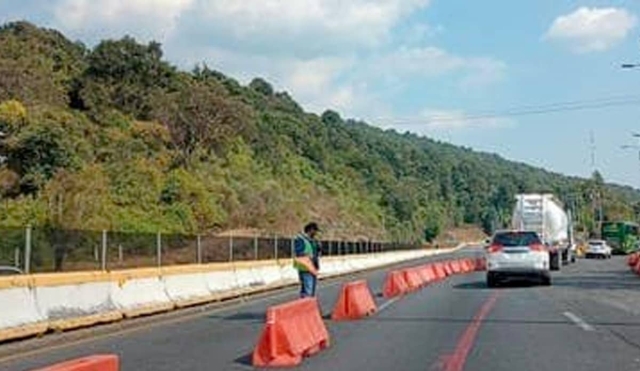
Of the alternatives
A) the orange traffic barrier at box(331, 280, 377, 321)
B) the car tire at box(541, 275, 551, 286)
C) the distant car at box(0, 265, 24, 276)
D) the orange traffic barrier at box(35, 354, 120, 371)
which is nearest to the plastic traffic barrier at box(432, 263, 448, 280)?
the car tire at box(541, 275, 551, 286)

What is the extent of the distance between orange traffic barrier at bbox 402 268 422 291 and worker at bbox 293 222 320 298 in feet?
45.1

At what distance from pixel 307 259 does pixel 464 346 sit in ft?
18.6

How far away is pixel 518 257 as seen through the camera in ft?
116

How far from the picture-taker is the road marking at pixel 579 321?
19203mm

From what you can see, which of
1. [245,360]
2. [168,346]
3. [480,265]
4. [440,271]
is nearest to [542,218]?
[480,265]

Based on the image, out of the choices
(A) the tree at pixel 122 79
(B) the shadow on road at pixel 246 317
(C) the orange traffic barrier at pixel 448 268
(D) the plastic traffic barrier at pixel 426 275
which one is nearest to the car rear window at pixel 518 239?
(D) the plastic traffic barrier at pixel 426 275

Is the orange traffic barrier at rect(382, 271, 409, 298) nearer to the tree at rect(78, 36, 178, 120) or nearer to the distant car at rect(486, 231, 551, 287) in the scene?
the distant car at rect(486, 231, 551, 287)

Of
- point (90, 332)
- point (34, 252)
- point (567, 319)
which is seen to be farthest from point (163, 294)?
point (567, 319)

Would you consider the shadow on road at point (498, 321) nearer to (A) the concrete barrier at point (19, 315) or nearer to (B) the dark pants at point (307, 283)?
(B) the dark pants at point (307, 283)

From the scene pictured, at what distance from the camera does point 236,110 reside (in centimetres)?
9331

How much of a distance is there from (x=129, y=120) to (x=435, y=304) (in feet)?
207

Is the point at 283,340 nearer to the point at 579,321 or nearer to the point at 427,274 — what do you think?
the point at 579,321

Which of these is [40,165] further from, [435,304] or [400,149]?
[400,149]

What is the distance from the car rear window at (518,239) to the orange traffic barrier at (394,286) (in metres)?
3.97
